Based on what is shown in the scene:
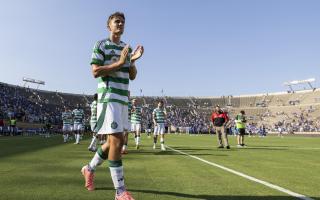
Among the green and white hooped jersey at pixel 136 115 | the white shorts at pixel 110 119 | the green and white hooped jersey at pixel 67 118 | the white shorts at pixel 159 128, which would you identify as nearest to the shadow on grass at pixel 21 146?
the green and white hooped jersey at pixel 67 118

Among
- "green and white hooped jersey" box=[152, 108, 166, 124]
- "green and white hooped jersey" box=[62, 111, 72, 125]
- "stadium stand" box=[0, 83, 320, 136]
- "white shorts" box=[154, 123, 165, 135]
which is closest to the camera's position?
"white shorts" box=[154, 123, 165, 135]

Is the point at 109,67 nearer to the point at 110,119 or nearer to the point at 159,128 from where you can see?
the point at 110,119

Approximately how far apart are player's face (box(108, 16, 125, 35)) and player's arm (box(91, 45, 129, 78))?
0.36 metres

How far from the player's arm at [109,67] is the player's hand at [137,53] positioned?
0.82 ft

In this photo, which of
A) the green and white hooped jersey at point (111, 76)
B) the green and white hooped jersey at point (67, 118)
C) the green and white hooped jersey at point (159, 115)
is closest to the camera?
the green and white hooped jersey at point (111, 76)

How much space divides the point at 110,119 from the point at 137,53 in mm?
1103

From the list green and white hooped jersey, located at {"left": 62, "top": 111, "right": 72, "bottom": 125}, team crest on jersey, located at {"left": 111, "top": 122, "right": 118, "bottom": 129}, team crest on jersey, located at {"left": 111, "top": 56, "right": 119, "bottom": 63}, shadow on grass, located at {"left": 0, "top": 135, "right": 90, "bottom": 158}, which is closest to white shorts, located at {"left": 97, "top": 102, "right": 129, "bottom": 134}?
team crest on jersey, located at {"left": 111, "top": 122, "right": 118, "bottom": 129}

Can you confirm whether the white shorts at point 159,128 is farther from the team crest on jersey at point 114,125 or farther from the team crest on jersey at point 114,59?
the team crest on jersey at point 114,125

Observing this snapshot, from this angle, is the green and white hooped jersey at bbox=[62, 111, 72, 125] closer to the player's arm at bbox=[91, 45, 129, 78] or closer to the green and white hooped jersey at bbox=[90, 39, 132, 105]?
the green and white hooped jersey at bbox=[90, 39, 132, 105]

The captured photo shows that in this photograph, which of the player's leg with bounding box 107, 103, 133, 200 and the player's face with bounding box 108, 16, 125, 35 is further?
the player's face with bounding box 108, 16, 125, 35

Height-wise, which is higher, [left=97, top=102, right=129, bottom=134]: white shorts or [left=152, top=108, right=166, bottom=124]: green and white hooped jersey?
[left=152, top=108, right=166, bottom=124]: green and white hooped jersey

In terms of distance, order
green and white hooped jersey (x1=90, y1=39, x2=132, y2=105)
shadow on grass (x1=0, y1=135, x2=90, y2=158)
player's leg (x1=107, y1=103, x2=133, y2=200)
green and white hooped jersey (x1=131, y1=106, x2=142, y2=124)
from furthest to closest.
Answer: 1. green and white hooped jersey (x1=131, y1=106, x2=142, y2=124)
2. shadow on grass (x1=0, y1=135, x2=90, y2=158)
3. green and white hooped jersey (x1=90, y1=39, x2=132, y2=105)
4. player's leg (x1=107, y1=103, x2=133, y2=200)

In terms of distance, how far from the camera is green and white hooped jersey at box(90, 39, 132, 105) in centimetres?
546

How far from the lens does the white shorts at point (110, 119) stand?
532 centimetres
